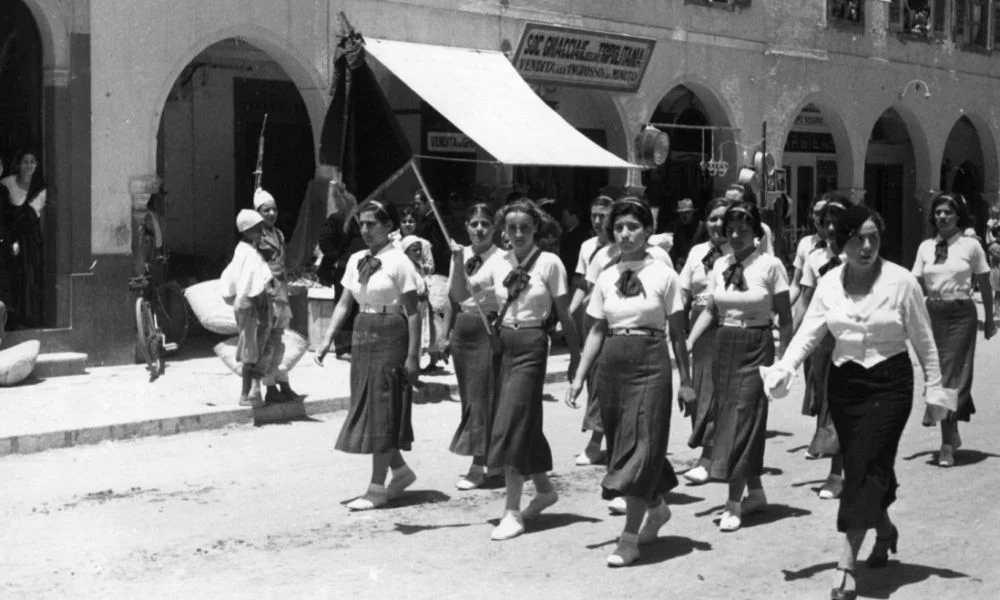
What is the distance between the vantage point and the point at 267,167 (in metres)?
20.2

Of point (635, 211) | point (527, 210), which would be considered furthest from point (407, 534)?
point (635, 211)

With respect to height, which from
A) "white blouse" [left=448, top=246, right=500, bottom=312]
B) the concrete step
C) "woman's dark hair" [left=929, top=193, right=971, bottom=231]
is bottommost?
the concrete step

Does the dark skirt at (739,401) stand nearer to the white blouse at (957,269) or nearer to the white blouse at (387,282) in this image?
the white blouse at (387,282)

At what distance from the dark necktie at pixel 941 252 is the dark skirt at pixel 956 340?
0.30m

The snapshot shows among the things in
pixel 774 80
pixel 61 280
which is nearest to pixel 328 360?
pixel 61 280

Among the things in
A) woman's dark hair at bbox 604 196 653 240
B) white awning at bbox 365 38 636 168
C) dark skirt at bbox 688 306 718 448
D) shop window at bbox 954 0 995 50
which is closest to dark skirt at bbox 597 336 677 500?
woman's dark hair at bbox 604 196 653 240

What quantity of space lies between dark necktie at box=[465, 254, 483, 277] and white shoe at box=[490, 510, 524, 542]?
162cm

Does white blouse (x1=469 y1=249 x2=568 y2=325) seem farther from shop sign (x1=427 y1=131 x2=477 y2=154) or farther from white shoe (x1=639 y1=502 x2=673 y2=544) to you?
→ shop sign (x1=427 y1=131 x2=477 y2=154)

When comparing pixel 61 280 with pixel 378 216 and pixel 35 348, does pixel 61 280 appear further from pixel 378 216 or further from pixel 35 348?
pixel 378 216

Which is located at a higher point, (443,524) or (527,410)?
(527,410)

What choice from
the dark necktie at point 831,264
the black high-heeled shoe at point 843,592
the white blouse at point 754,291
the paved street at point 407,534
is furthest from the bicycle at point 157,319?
the black high-heeled shoe at point 843,592

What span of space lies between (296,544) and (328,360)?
8191mm

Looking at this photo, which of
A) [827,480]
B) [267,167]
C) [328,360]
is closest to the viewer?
[827,480]

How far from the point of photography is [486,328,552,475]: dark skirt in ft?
27.4
